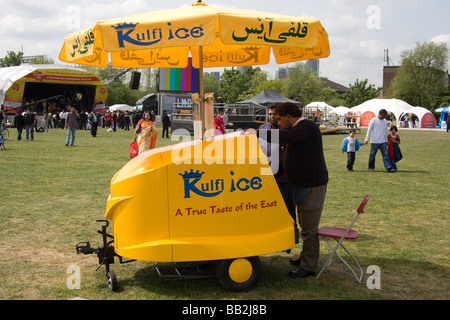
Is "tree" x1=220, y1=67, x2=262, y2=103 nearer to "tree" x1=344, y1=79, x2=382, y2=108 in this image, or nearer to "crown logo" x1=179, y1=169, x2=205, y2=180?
"tree" x1=344, y1=79, x2=382, y2=108

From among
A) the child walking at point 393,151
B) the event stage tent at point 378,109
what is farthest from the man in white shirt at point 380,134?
the event stage tent at point 378,109

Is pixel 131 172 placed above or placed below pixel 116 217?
above

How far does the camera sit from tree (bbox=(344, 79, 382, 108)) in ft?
296

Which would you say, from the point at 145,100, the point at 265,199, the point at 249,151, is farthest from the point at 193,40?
the point at 145,100

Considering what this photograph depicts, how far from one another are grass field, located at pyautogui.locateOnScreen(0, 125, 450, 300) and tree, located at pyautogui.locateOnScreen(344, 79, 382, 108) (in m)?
81.0

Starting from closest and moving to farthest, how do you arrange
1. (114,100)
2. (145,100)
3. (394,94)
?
(145,100) < (394,94) < (114,100)

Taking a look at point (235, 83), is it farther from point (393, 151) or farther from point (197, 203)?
point (197, 203)

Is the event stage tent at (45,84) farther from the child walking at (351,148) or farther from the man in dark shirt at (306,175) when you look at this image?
the man in dark shirt at (306,175)

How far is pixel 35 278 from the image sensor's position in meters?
4.95

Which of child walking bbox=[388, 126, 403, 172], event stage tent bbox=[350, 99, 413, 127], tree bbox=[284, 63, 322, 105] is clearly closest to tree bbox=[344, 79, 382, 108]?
tree bbox=[284, 63, 322, 105]

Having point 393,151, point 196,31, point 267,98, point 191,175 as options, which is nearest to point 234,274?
point 191,175

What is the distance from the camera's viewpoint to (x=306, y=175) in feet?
16.5

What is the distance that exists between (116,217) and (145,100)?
163 ft
